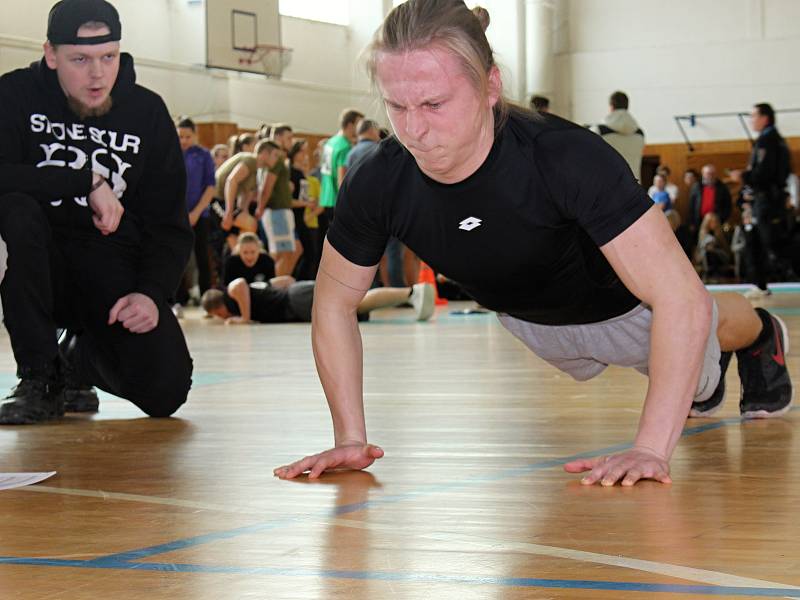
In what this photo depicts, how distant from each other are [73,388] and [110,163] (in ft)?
2.12

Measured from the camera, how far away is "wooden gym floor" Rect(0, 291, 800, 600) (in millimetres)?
1526

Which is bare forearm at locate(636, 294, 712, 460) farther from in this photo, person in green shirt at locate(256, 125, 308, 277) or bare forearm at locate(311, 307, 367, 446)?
person in green shirt at locate(256, 125, 308, 277)

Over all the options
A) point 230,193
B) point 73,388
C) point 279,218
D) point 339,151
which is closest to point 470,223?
point 73,388

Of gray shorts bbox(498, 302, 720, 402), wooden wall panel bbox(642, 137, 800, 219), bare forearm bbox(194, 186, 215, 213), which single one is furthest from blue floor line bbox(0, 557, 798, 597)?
wooden wall panel bbox(642, 137, 800, 219)

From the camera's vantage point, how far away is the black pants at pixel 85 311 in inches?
132

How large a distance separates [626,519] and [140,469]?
105 centimetres

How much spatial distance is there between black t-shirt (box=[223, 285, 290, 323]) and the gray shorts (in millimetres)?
6014

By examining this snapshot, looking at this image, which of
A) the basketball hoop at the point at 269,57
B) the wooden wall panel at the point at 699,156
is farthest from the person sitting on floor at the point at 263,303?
the wooden wall panel at the point at 699,156

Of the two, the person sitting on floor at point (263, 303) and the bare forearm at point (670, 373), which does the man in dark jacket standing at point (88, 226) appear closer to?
the bare forearm at point (670, 373)

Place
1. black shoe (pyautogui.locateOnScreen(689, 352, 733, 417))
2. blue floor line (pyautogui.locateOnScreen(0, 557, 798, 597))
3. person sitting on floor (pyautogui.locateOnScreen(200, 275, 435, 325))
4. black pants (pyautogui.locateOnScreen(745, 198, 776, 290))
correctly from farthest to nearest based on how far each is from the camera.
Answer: black pants (pyautogui.locateOnScreen(745, 198, 776, 290)) → person sitting on floor (pyautogui.locateOnScreen(200, 275, 435, 325)) → black shoe (pyautogui.locateOnScreen(689, 352, 733, 417)) → blue floor line (pyautogui.locateOnScreen(0, 557, 798, 597))

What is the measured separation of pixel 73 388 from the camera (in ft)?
12.2

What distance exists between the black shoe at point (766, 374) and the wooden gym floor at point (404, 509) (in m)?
0.05

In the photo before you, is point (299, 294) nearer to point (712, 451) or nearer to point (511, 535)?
point (712, 451)

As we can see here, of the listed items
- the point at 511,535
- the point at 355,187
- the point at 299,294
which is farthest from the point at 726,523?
the point at 299,294
